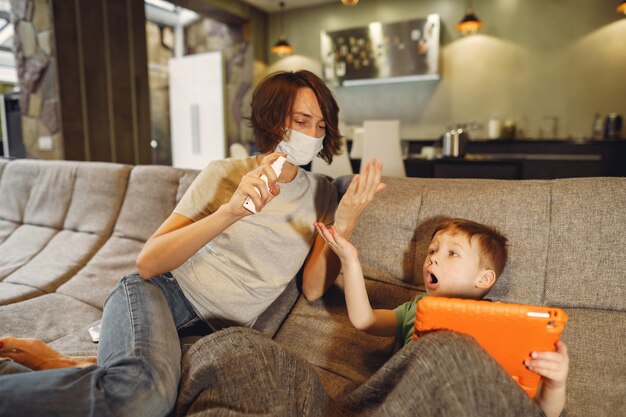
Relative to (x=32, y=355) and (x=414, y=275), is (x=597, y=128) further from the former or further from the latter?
(x=32, y=355)

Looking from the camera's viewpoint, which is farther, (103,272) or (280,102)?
(103,272)

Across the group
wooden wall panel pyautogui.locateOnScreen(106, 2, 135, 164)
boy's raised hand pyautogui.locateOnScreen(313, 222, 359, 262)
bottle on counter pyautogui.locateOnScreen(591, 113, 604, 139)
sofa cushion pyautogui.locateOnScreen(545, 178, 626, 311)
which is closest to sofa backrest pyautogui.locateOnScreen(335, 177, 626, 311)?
sofa cushion pyautogui.locateOnScreen(545, 178, 626, 311)

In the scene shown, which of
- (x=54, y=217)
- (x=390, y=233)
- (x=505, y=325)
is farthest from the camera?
(x=54, y=217)

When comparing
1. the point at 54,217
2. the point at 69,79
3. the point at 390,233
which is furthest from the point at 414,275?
the point at 69,79

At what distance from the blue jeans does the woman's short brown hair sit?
60 cm

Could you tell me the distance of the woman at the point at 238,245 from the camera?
104 centimetres

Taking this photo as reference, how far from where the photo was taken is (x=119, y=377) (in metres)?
0.88

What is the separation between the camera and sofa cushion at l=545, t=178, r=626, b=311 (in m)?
1.13

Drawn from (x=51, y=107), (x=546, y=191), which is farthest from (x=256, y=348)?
(x=51, y=107)

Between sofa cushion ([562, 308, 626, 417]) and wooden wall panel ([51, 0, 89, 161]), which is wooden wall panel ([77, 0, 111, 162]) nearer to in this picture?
wooden wall panel ([51, 0, 89, 161])

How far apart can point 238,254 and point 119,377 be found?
1.61ft

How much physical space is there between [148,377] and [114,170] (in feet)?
5.39

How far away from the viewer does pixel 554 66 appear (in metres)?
5.09

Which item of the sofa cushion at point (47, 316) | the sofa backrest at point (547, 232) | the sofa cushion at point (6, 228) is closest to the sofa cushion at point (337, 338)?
the sofa backrest at point (547, 232)
